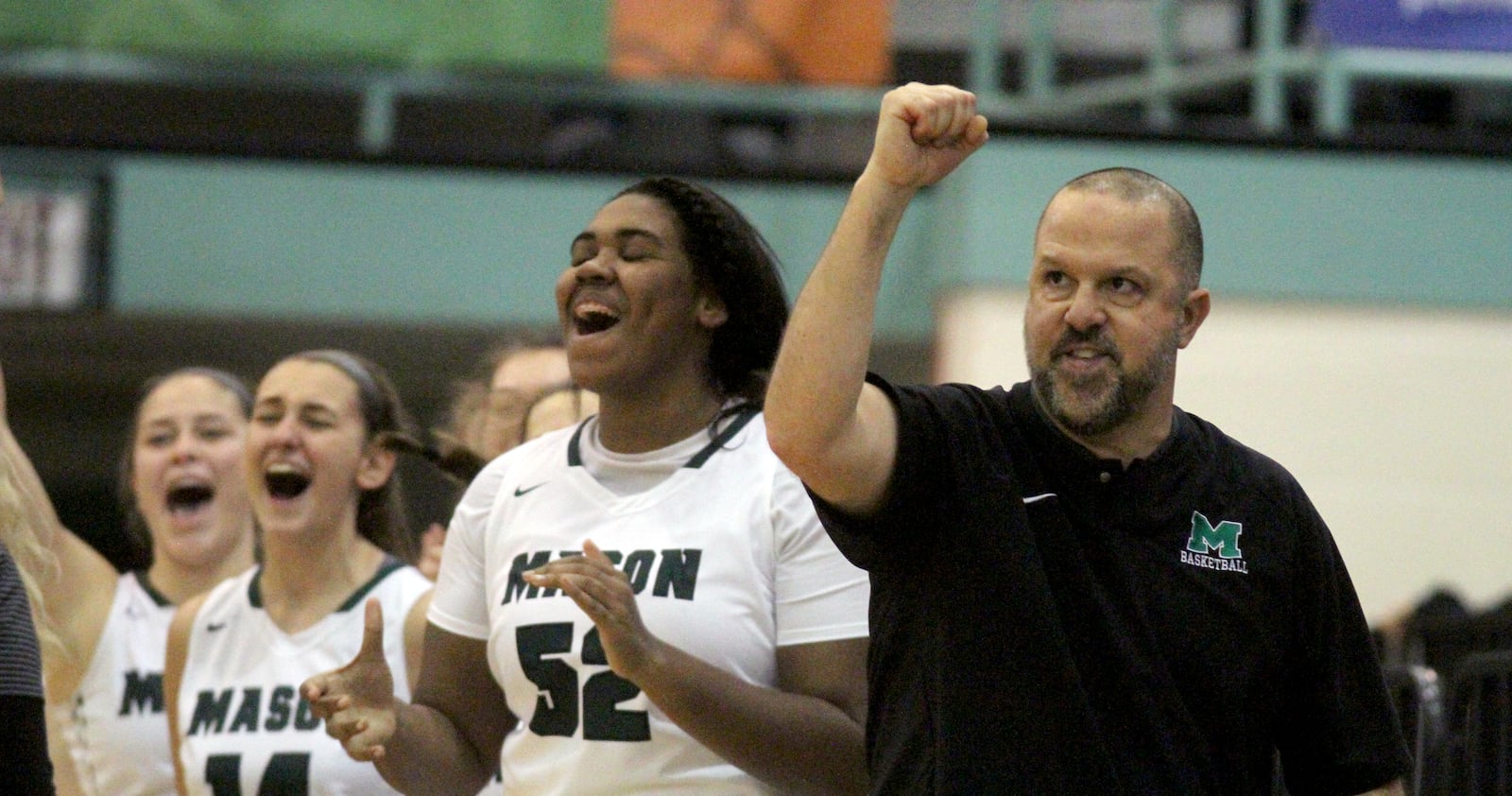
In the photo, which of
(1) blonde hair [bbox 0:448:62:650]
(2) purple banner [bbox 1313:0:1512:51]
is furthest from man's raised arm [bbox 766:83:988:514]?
(2) purple banner [bbox 1313:0:1512:51]

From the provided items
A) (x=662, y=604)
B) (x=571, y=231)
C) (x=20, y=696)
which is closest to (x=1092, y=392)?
(x=662, y=604)

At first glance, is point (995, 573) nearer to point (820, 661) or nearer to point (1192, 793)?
point (1192, 793)

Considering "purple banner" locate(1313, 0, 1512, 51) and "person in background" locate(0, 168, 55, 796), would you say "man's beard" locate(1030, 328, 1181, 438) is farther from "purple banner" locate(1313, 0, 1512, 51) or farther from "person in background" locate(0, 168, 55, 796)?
"purple banner" locate(1313, 0, 1512, 51)

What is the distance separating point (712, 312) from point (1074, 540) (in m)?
0.90

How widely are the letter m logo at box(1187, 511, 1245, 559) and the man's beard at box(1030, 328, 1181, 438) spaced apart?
16cm

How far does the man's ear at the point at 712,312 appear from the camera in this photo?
292 centimetres

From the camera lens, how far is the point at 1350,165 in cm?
709

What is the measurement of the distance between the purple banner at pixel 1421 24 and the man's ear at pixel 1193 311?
16.2 feet

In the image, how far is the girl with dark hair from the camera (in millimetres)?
3461

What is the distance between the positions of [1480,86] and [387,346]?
15.0ft

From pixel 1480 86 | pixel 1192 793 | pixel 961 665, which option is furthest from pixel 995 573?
pixel 1480 86

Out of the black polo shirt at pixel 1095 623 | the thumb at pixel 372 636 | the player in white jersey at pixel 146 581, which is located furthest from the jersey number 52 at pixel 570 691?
the player in white jersey at pixel 146 581

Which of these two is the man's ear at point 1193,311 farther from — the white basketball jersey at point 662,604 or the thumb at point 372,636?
the thumb at point 372,636

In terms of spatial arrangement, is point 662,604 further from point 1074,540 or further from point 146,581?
point 146,581
